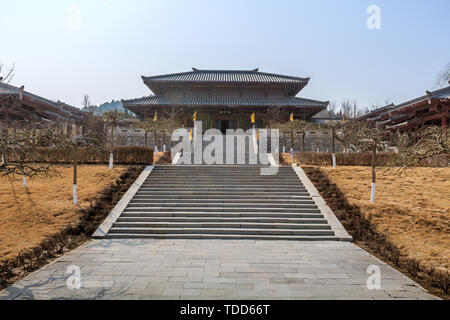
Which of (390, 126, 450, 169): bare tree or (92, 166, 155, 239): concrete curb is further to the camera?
Answer: (92, 166, 155, 239): concrete curb

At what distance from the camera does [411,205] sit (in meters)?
9.56

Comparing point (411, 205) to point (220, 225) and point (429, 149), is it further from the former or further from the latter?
point (220, 225)

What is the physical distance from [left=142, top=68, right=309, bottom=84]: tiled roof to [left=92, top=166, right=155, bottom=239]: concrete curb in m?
18.4

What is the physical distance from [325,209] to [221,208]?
360 cm

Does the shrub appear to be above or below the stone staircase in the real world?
above

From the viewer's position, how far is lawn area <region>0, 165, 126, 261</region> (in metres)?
7.11

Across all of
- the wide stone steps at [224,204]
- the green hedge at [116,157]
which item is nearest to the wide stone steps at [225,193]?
the wide stone steps at [224,204]

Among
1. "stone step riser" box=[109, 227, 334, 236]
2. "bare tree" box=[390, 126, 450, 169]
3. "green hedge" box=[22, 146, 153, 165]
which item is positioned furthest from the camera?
"green hedge" box=[22, 146, 153, 165]

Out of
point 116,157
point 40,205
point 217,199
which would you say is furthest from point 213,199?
point 116,157

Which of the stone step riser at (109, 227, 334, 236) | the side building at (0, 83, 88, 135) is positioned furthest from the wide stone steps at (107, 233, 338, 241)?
the side building at (0, 83, 88, 135)

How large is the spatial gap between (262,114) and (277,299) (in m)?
24.4

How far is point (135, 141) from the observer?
23906 millimetres

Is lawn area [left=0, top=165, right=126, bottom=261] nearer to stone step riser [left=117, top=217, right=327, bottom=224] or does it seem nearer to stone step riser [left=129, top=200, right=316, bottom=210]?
stone step riser [left=117, top=217, right=327, bottom=224]

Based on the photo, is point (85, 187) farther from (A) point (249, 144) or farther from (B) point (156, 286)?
(A) point (249, 144)
